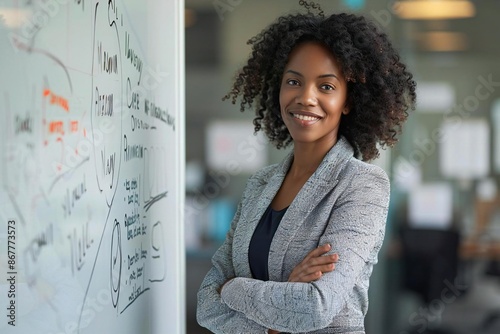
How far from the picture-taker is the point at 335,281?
1.94 m

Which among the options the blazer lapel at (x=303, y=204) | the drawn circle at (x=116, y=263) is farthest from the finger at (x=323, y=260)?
the drawn circle at (x=116, y=263)

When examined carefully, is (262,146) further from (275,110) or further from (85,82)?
(85,82)

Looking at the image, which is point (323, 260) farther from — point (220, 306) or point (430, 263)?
point (430, 263)

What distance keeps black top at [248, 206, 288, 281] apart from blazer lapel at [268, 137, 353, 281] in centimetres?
4

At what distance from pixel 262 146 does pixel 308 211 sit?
2.46 m

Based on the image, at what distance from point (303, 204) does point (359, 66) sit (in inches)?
15.4

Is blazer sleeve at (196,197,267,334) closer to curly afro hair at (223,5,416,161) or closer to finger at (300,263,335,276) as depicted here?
finger at (300,263,335,276)

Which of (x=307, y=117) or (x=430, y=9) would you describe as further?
(x=430, y=9)

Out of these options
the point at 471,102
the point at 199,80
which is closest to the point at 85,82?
the point at 199,80

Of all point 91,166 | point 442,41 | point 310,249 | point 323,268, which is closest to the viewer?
point 91,166

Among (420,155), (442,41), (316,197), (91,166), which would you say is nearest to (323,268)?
(316,197)

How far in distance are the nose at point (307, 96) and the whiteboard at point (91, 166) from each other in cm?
43

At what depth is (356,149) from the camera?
233 centimetres

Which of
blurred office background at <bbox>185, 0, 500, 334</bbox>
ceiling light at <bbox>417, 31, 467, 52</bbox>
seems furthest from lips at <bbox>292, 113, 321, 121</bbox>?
ceiling light at <bbox>417, 31, 467, 52</bbox>
